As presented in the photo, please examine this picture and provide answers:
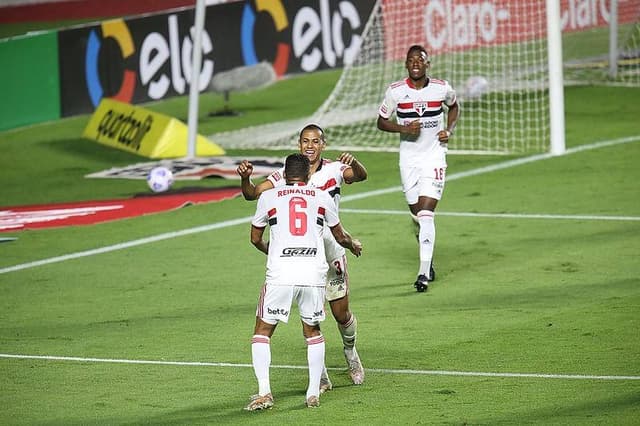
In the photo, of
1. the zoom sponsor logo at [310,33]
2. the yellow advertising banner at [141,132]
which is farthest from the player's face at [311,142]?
the zoom sponsor logo at [310,33]

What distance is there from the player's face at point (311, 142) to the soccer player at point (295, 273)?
518mm

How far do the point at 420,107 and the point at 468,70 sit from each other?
45.4ft

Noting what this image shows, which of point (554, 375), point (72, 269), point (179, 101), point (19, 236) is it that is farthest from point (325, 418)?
point (179, 101)

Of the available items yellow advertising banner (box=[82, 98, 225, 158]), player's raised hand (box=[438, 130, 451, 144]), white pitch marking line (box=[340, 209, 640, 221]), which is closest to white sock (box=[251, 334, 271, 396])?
player's raised hand (box=[438, 130, 451, 144])

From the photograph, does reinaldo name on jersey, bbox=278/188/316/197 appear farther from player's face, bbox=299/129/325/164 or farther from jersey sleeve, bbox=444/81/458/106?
jersey sleeve, bbox=444/81/458/106

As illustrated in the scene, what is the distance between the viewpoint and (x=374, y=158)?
74.4 ft

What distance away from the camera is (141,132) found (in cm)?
2380

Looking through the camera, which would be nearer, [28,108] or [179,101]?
[28,108]

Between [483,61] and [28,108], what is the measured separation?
342 inches

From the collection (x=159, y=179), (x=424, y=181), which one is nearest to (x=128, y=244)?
(x=159, y=179)

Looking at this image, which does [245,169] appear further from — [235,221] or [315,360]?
[235,221]

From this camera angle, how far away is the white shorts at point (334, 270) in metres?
10.4

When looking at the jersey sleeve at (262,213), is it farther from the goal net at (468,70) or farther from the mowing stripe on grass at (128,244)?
the goal net at (468,70)

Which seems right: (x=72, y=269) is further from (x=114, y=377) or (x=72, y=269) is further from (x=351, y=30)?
(x=351, y=30)
